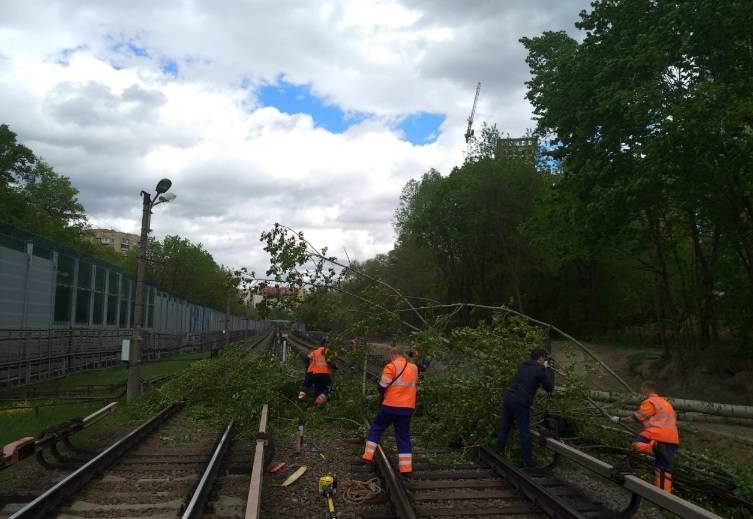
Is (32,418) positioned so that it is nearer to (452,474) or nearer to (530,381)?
(452,474)

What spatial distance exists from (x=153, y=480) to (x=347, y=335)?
453cm

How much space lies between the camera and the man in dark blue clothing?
815 cm

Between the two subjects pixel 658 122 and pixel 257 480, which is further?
pixel 658 122

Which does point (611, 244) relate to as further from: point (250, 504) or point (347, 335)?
point (250, 504)

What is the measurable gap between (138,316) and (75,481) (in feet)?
29.2

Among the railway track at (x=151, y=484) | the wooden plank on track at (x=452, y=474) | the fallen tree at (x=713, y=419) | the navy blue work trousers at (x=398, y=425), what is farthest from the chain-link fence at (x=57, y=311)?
the fallen tree at (x=713, y=419)

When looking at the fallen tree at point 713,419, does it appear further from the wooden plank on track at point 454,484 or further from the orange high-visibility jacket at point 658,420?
the wooden plank on track at point 454,484

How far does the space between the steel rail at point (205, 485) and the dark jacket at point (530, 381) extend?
4144 millimetres

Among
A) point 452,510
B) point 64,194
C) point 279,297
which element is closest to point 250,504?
point 452,510

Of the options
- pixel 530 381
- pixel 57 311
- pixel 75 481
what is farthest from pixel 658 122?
pixel 57 311

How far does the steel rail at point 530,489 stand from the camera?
601 centimetres

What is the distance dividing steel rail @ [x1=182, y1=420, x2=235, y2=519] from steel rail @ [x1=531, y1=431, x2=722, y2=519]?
437cm

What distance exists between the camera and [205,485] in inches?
268

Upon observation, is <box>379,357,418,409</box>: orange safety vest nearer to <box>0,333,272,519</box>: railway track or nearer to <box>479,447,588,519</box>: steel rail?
<box>479,447,588,519</box>: steel rail
